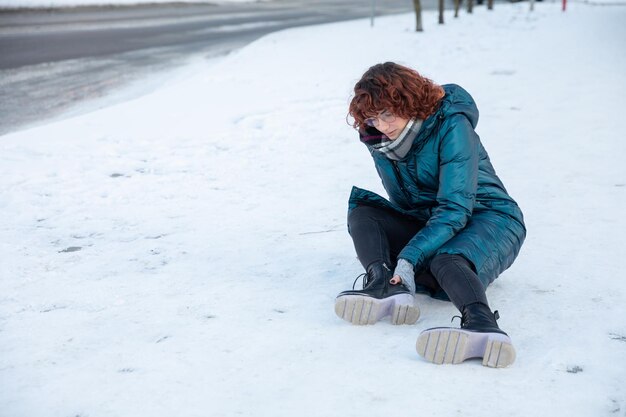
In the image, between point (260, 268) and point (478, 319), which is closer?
point (478, 319)

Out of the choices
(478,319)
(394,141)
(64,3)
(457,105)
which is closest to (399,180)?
(394,141)

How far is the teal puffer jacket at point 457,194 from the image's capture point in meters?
3.13

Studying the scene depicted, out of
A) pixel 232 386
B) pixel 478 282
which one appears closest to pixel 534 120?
pixel 478 282

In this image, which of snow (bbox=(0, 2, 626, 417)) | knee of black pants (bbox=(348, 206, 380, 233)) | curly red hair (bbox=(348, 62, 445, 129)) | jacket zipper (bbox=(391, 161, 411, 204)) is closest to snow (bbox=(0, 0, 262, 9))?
snow (bbox=(0, 2, 626, 417))

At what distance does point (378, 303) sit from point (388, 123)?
2.19ft

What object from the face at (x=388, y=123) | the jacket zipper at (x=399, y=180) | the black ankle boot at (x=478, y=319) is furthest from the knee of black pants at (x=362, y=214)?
the black ankle boot at (x=478, y=319)

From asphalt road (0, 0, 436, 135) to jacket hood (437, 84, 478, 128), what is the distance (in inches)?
209

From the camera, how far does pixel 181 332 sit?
10.3 ft

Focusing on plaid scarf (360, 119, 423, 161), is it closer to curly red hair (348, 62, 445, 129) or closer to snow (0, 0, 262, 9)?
curly red hair (348, 62, 445, 129)

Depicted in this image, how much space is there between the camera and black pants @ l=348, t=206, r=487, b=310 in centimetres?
298

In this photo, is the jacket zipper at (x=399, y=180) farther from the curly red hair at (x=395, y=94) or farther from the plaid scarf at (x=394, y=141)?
the curly red hair at (x=395, y=94)

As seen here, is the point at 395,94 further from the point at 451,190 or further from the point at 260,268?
the point at 260,268

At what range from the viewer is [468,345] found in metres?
2.78

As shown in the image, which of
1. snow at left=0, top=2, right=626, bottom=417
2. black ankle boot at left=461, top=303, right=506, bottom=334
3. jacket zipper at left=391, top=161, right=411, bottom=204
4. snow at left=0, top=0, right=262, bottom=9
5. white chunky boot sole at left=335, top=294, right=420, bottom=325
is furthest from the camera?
snow at left=0, top=0, right=262, bottom=9
